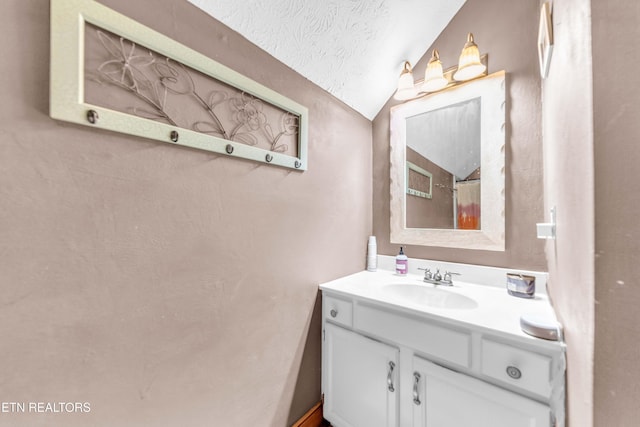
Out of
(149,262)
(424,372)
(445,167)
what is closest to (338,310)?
(424,372)

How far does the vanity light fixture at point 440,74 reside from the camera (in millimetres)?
1215

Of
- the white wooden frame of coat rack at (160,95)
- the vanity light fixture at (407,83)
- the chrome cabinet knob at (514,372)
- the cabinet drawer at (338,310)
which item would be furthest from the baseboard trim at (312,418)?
the vanity light fixture at (407,83)

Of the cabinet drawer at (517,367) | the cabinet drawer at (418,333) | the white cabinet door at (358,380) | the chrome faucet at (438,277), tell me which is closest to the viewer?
the cabinet drawer at (517,367)

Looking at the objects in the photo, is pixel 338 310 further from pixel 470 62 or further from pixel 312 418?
pixel 470 62

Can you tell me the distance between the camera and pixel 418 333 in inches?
38.0

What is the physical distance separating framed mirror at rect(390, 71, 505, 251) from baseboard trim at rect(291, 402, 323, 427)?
3.43ft

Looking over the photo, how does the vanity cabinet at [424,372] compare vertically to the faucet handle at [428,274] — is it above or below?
below

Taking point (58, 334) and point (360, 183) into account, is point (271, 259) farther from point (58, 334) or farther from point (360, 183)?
point (360, 183)

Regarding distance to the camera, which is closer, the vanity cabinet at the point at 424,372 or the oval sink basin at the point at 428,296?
the vanity cabinet at the point at 424,372

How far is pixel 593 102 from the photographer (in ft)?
1.40

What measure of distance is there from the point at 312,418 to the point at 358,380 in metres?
0.37

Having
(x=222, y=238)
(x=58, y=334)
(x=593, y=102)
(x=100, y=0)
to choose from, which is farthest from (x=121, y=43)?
(x=593, y=102)

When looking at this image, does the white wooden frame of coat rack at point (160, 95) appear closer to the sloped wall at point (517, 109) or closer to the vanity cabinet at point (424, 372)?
the vanity cabinet at point (424, 372)

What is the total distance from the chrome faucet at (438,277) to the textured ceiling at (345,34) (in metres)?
1.09
